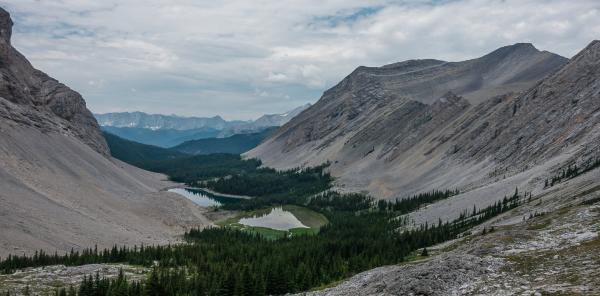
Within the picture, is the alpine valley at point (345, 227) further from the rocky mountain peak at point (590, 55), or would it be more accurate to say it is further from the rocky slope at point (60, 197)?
the rocky mountain peak at point (590, 55)

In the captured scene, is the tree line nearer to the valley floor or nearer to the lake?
the valley floor

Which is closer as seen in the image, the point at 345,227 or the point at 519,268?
the point at 519,268

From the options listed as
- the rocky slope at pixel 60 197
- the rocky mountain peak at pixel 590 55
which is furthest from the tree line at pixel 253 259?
the rocky mountain peak at pixel 590 55

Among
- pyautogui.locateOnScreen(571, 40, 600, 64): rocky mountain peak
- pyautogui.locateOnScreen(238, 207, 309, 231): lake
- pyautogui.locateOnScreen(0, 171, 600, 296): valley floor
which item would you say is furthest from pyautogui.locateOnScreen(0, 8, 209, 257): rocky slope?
pyautogui.locateOnScreen(571, 40, 600, 64): rocky mountain peak

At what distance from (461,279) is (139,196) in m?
147

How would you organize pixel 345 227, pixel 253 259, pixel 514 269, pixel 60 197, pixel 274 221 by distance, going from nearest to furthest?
pixel 514 269, pixel 253 259, pixel 60 197, pixel 345 227, pixel 274 221

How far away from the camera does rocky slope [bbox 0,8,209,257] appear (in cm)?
10388

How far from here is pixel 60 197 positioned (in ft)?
437

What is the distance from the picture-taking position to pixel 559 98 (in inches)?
7032

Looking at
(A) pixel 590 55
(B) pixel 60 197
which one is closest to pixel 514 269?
(B) pixel 60 197

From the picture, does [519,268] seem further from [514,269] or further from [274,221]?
[274,221]

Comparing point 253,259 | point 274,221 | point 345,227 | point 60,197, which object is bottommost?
point 274,221

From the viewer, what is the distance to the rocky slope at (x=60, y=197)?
104 m

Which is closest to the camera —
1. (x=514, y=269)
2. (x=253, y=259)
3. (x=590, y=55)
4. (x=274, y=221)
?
(x=514, y=269)
